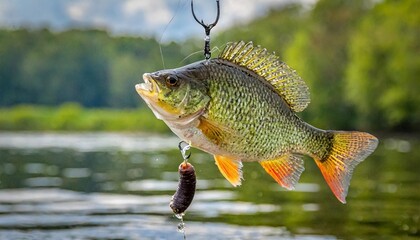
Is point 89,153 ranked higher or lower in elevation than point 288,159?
higher

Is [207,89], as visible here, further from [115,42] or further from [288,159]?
[115,42]

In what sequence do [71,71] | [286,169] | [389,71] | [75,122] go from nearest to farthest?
[286,169], [389,71], [75,122], [71,71]

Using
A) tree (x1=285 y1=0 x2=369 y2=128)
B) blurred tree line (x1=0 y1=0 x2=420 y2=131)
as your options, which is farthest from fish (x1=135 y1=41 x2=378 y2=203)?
tree (x1=285 y1=0 x2=369 y2=128)

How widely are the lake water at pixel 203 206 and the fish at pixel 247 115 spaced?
6.85 metres

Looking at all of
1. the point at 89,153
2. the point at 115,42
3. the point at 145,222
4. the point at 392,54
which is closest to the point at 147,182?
the point at 145,222

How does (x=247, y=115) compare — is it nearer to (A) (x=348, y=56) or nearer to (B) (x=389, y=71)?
(B) (x=389, y=71)

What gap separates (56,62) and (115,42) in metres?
16.6

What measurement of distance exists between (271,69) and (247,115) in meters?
0.59

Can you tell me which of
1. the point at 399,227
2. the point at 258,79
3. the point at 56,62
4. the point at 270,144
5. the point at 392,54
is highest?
the point at 56,62

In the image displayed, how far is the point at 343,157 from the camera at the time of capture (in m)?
7.70

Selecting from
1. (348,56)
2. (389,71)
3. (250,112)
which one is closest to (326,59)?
(348,56)

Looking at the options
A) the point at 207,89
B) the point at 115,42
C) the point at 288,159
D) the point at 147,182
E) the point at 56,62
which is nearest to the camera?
the point at 207,89

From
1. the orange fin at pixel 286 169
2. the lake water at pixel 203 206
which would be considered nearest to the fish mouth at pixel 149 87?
the orange fin at pixel 286 169

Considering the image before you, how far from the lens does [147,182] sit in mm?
26078
